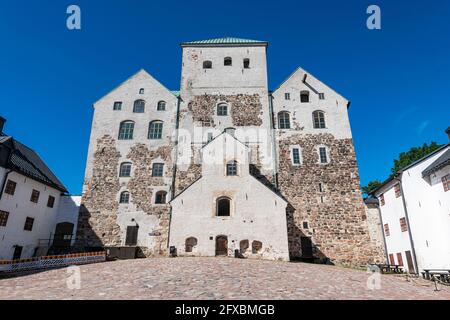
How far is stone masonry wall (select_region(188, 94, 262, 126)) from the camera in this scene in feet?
88.7

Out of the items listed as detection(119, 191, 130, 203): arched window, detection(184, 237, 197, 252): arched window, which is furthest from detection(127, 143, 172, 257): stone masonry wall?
detection(184, 237, 197, 252): arched window

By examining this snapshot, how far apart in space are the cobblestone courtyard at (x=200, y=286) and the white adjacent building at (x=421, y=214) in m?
3.86

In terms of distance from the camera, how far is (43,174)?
81.1 feet

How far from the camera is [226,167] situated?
899 inches

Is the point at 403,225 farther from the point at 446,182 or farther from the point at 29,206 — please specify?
the point at 29,206

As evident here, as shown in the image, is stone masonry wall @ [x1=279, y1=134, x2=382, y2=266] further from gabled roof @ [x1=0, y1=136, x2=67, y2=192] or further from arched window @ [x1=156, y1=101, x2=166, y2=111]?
gabled roof @ [x1=0, y1=136, x2=67, y2=192]

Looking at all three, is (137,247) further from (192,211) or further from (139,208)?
(192,211)

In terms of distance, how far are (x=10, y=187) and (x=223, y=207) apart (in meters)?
16.1

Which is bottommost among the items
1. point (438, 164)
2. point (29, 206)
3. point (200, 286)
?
point (200, 286)

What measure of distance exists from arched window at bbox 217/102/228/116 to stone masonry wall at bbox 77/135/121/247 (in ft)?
35.2

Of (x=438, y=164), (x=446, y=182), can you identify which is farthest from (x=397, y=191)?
(x=438, y=164)

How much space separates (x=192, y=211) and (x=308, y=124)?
1424 cm

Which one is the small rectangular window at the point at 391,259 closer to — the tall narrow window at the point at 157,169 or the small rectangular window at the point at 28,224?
the tall narrow window at the point at 157,169
